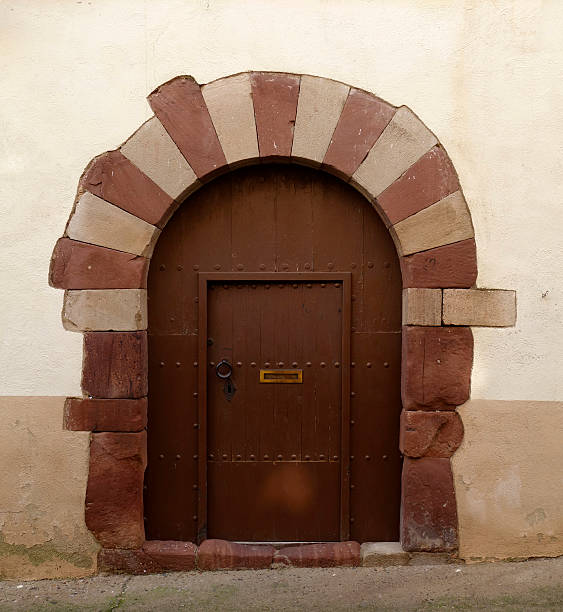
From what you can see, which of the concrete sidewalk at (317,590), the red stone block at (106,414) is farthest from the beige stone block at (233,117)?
the concrete sidewalk at (317,590)

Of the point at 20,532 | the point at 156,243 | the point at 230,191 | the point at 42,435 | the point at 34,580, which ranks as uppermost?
the point at 230,191

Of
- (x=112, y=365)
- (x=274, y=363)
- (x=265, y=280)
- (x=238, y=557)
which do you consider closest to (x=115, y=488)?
(x=112, y=365)

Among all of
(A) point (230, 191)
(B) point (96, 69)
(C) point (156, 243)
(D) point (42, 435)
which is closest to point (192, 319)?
(C) point (156, 243)

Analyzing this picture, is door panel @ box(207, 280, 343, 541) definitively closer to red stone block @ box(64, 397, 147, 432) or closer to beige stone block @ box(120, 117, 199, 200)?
red stone block @ box(64, 397, 147, 432)

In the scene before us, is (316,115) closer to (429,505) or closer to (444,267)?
(444,267)

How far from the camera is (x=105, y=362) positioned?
3936 mm

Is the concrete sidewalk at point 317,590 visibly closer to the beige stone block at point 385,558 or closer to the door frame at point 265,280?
the beige stone block at point 385,558

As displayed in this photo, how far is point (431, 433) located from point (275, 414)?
2.85 feet

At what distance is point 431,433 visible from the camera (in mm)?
3943

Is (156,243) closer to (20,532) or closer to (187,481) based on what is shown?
(187,481)

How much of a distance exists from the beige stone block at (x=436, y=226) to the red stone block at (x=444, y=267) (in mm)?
37

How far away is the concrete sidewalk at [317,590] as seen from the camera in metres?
3.63

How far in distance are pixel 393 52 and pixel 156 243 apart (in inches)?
64.4

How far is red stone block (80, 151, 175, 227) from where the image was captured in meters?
3.90
